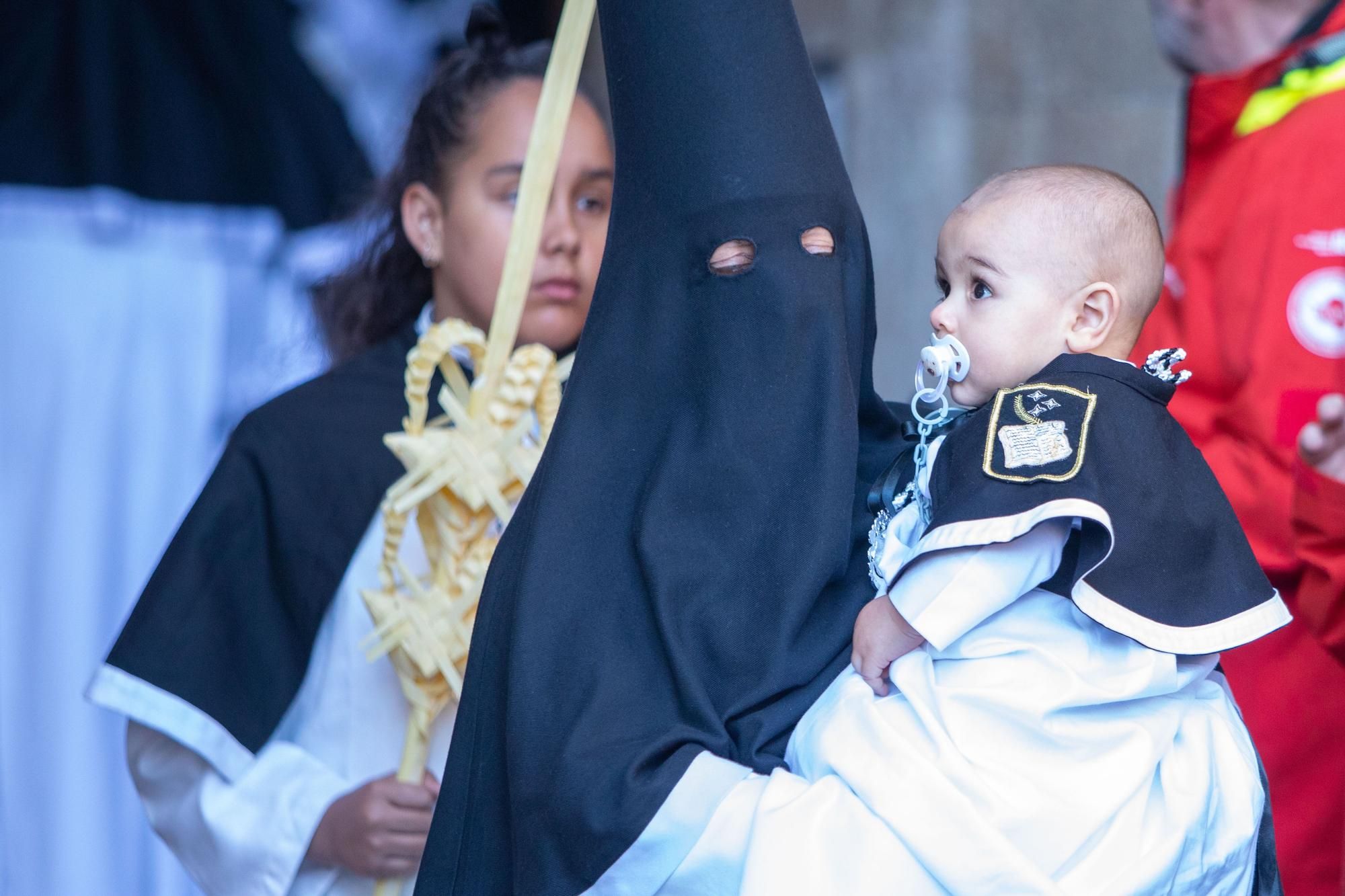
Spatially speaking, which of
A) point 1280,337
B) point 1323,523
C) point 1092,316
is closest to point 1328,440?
point 1323,523

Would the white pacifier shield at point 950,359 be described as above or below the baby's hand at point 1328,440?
above

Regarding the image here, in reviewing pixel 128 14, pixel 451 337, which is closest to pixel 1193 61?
pixel 451 337

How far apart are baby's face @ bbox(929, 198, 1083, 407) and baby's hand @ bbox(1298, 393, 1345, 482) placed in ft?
2.85

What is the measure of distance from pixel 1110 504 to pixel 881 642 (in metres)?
0.26

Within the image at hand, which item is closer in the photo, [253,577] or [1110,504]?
[1110,504]

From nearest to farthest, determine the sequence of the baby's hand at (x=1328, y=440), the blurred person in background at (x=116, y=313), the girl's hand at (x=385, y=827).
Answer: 1. the girl's hand at (x=385, y=827)
2. the baby's hand at (x=1328, y=440)
3. the blurred person in background at (x=116, y=313)

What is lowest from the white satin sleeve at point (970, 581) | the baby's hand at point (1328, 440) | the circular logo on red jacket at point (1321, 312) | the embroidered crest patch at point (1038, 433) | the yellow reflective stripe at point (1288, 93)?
the baby's hand at point (1328, 440)

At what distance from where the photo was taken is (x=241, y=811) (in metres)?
2.22

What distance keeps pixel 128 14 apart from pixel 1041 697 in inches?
123

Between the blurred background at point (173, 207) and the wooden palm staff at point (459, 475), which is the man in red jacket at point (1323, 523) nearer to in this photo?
the wooden palm staff at point (459, 475)

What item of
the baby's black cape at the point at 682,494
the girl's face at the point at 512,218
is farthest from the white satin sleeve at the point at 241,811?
the girl's face at the point at 512,218

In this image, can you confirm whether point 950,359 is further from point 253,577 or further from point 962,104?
point 962,104

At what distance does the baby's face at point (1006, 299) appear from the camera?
1525 millimetres

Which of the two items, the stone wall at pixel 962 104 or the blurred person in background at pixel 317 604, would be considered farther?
the stone wall at pixel 962 104
